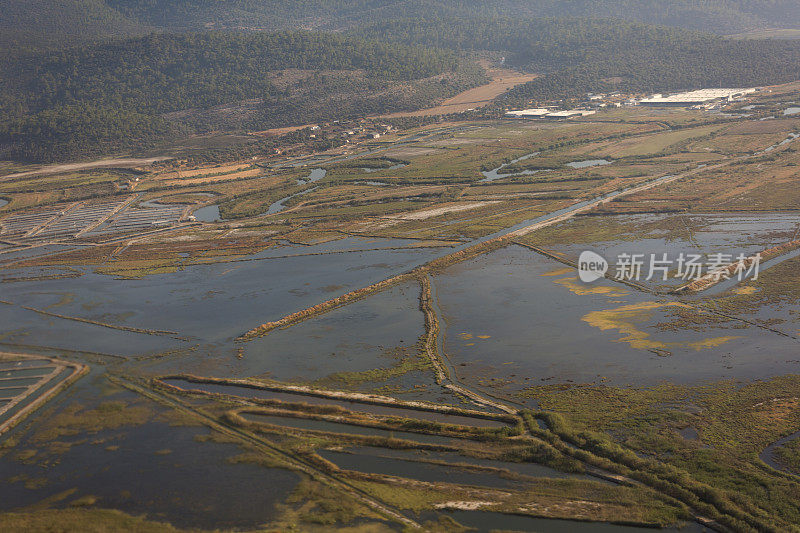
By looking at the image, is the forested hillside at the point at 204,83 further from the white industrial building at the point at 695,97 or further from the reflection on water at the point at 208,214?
the reflection on water at the point at 208,214

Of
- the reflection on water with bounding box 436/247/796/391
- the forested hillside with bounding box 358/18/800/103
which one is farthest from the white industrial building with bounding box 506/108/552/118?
the reflection on water with bounding box 436/247/796/391

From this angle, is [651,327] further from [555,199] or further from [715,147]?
[715,147]

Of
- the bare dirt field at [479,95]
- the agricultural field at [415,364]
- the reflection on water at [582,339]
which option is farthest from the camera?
the bare dirt field at [479,95]

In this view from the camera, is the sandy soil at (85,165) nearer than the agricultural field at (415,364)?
No

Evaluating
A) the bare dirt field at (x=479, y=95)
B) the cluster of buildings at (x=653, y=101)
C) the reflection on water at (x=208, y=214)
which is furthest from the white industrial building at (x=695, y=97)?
the reflection on water at (x=208, y=214)

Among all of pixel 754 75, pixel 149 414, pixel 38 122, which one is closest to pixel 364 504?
pixel 149 414

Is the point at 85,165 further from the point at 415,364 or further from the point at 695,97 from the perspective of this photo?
the point at 695,97

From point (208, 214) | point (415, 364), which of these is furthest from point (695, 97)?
point (415, 364)
